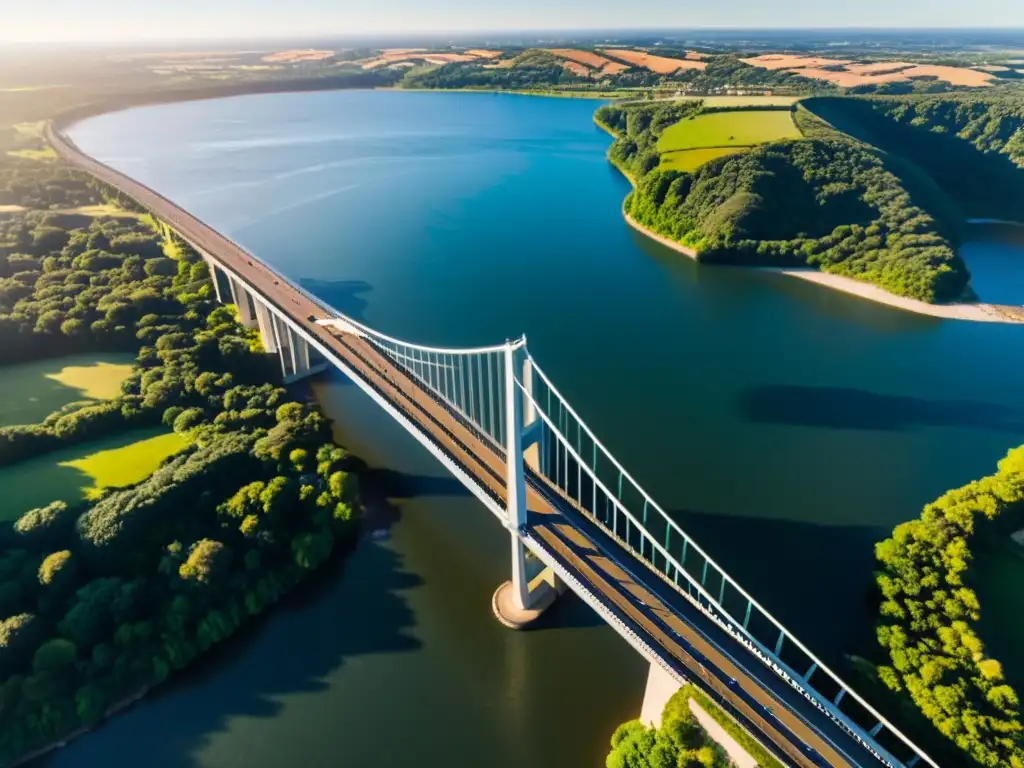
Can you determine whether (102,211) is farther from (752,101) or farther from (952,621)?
(752,101)

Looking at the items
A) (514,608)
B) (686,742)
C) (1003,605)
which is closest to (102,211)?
(514,608)

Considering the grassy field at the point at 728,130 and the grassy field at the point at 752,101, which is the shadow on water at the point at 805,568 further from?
the grassy field at the point at 752,101

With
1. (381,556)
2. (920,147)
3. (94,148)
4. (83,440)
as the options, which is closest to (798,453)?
(381,556)

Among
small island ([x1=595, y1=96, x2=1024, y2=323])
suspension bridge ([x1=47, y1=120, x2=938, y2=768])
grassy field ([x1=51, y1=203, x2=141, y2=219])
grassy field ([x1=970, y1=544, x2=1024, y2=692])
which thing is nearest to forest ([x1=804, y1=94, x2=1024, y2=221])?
small island ([x1=595, y1=96, x2=1024, y2=323])

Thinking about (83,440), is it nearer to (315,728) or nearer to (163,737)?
(163,737)

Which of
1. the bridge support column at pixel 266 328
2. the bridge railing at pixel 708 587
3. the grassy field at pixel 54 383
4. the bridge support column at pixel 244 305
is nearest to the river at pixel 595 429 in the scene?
the bridge railing at pixel 708 587
